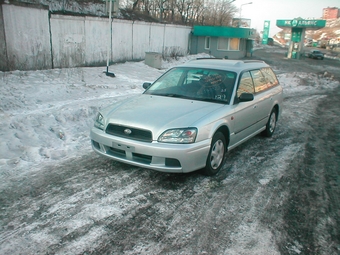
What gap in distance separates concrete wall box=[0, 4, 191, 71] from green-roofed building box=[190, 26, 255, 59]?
10346mm

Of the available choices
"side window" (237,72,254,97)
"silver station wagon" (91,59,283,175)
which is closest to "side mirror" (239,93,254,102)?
"silver station wagon" (91,59,283,175)

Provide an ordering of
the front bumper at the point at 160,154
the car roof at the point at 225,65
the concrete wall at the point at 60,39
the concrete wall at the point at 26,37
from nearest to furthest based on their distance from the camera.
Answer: the front bumper at the point at 160,154, the car roof at the point at 225,65, the concrete wall at the point at 26,37, the concrete wall at the point at 60,39

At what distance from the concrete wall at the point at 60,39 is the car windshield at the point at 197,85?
7.76 meters

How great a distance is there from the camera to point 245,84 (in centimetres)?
568

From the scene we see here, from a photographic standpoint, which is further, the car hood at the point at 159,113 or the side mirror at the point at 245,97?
the side mirror at the point at 245,97

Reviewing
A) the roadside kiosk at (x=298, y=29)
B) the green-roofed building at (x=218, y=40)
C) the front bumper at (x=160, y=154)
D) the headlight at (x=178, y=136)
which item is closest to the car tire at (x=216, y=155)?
the front bumper at (x=160, y=154)

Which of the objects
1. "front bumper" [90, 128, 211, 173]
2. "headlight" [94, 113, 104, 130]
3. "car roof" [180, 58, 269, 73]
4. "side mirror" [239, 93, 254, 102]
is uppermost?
"car roof" [180, 58, 269, 73]

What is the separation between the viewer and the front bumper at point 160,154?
4.12 m

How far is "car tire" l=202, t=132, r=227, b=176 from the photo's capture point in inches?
181

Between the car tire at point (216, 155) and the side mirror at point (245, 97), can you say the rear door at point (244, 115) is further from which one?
the car tire at point (216, 155)

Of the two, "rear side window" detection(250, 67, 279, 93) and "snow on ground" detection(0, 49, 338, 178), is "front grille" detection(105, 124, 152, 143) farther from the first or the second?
"rear side window" detection(250, 67, 279, 93)

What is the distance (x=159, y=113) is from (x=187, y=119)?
1.46 feet

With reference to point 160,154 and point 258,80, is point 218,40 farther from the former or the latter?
point 160,154

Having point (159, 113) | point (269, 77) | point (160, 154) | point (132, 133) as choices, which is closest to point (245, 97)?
point (159, 113)
